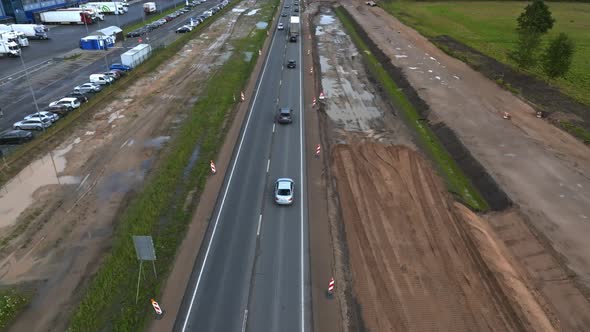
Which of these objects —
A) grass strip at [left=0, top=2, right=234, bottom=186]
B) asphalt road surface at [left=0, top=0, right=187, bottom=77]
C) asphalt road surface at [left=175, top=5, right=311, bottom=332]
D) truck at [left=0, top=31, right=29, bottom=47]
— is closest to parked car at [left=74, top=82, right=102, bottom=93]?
grass strip at [left=0, top=2, right=234, bottom=186]

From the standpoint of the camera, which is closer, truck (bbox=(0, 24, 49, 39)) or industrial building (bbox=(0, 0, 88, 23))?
truck (bbox=(0, 24, 49, 39))

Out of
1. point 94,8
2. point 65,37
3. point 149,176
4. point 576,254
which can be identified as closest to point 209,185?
point 149,176

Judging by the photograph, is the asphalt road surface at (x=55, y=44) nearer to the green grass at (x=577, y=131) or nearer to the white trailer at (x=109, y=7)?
the white trailer at (x=109, y=7)

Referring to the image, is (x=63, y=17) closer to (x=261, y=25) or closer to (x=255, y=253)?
(x=261, y=25)

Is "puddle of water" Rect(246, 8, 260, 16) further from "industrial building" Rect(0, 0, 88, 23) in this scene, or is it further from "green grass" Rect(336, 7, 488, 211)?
"green grass" Rect(336, 7, 488, 211)

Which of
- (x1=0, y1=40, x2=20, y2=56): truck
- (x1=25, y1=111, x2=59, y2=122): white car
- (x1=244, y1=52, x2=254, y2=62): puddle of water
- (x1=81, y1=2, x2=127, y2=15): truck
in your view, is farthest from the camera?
(x1=81, y1=2, x2=127, y2=15): truck

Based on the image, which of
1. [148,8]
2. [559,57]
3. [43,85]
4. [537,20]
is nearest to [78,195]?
Result: [43,85]

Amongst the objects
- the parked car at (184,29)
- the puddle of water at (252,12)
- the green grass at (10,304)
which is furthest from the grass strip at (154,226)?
the puddle of water at (252,12)
